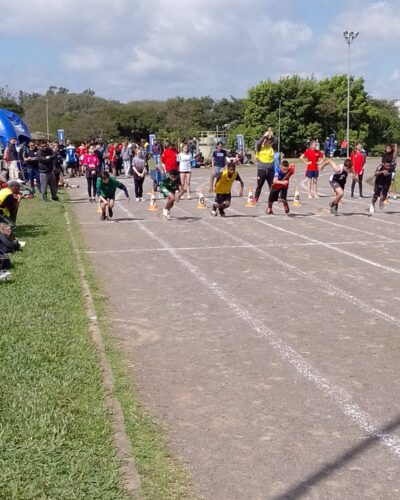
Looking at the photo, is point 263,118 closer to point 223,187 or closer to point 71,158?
point 71,158

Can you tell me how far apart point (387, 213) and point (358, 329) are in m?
12.2

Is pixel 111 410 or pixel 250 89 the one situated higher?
pixel 250 89

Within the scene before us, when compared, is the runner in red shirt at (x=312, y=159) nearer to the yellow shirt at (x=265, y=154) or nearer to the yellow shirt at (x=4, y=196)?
the yellow shirt at (x=265, y=154)

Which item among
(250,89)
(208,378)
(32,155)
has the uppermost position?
(250,89)

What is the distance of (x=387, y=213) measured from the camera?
18.9m

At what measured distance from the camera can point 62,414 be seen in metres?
Answer: 4.89

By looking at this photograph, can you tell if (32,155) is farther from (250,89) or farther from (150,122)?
(150,122)

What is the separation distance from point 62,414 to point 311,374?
7.33 ft

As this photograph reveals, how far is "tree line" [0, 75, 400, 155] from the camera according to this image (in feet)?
258

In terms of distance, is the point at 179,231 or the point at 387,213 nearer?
the point at 179,231

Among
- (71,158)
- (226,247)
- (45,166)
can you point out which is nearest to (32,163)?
(45,166)

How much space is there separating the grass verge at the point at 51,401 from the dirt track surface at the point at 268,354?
1.60 ft

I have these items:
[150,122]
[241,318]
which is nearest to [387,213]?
[241,318]

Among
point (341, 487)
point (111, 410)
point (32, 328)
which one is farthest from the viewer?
point (32, 328)
